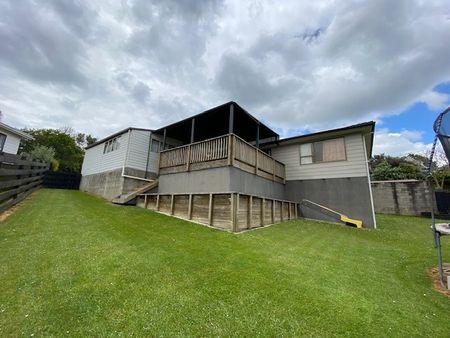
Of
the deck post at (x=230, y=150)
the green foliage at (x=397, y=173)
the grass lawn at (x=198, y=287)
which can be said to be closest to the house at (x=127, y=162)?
the deck post at (x=230, y=150)

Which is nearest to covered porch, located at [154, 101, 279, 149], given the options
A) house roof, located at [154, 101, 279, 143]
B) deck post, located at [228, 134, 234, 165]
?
house roof, located at [154, 101, 279, 143]

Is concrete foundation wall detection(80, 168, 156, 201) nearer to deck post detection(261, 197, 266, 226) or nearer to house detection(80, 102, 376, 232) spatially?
house detection(80, 102, 376, 232)

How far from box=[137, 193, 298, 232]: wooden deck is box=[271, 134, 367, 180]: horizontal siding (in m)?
3.44

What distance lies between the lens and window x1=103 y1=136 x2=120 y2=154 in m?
15.3

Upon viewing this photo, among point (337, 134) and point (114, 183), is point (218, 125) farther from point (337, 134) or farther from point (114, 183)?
point (114, 183)

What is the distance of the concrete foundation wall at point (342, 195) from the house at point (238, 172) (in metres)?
0.04

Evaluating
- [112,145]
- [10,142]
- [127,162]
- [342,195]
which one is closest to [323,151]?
[342,195]

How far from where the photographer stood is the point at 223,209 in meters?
7.44

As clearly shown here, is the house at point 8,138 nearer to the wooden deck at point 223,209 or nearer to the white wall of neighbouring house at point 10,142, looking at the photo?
the white wall of neighbouring house at point 10,142

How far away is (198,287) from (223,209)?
429 centimetres

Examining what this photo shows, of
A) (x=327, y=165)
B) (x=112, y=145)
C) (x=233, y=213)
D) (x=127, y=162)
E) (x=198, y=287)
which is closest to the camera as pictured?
(x=198, y=287)

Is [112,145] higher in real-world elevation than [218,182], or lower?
higher

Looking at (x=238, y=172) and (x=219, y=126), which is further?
(x=219, y=126)

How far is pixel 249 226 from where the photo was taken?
777 cm
